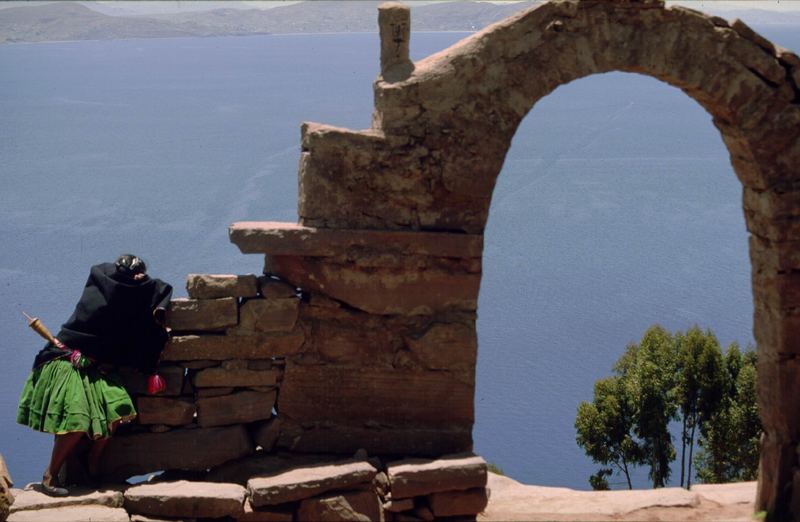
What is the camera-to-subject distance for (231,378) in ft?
27.1

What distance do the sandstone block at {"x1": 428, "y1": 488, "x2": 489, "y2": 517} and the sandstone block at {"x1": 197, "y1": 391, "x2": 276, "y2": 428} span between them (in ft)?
4.57

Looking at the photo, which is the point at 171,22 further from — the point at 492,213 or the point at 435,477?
the point at 435,477

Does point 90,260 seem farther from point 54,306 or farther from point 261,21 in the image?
point 261,21

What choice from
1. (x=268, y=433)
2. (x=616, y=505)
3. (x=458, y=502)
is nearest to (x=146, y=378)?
(x=268, y=433)

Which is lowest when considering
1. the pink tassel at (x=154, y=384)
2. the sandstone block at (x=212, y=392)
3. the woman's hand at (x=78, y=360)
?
the sandstone block at (x=212, y=392)

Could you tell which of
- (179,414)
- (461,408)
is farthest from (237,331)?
(461,408)

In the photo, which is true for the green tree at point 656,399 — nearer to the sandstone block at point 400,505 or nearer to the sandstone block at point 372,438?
the sandstone block at point 372,438

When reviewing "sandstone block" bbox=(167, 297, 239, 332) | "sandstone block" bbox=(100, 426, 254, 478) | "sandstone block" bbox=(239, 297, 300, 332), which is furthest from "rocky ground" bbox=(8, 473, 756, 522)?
"sandstone block" bbox=(239, 297, 300, 332)

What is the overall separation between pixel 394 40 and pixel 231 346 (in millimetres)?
2466

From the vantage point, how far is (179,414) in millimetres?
8219

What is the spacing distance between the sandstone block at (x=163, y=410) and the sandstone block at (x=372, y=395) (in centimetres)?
71

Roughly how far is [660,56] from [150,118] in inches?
1718

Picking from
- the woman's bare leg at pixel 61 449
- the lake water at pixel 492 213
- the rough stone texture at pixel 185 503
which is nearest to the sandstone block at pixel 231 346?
the woman's bare leg at pixel 61 449

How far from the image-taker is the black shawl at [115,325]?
794 centimetres
